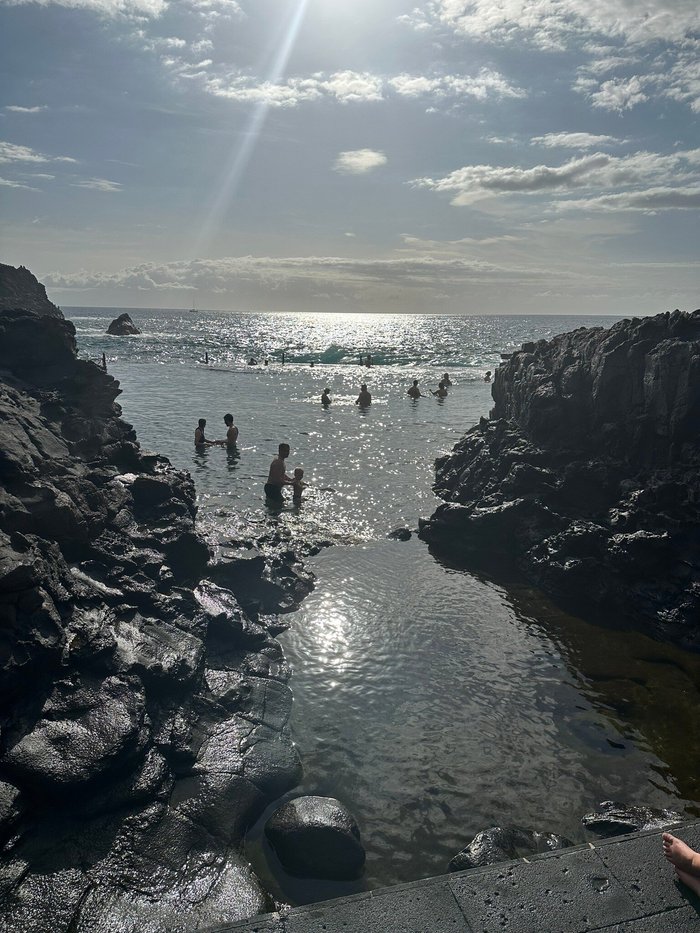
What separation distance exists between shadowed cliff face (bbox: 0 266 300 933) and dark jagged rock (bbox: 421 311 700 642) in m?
7.28

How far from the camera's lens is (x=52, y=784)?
22.0 ft

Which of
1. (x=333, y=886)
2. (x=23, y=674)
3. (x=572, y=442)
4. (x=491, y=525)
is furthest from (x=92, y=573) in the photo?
(x=572, y=442)

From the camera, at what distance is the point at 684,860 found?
542cm

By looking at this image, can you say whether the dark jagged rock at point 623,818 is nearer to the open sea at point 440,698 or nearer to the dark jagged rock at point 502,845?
the open sea at point 440,698

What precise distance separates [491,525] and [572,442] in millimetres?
3884

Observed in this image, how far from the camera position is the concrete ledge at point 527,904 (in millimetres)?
5078

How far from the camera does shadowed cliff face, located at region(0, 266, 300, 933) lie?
6.23 metres

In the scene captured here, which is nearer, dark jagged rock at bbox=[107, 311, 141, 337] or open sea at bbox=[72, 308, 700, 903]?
open sea at bbox=[72, 308, 700, 903]

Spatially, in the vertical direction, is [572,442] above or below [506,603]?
above

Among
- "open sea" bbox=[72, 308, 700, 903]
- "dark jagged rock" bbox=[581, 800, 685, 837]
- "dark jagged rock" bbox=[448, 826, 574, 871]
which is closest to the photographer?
"dark jagged rock" bbox=[448, 826, 574, 871]

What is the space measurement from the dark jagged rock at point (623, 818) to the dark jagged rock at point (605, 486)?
5270mm

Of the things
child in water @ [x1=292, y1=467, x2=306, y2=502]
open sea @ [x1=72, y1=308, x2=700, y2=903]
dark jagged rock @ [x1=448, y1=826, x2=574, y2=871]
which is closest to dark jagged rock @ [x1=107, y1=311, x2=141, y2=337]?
open sea @ [x1=72, y1=308, x2=700, y2=903]

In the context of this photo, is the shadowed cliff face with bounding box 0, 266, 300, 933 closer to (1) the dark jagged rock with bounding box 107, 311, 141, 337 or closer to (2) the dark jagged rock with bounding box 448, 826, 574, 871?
(2) the dark jagged rock with bounding box 448, 826, 574, 871

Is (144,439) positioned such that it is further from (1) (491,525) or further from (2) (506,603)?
(2) (506,603)
